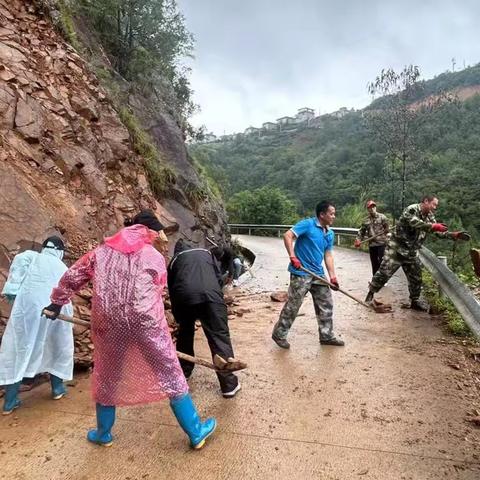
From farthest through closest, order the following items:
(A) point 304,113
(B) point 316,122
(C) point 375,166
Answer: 1. (A) point 304,113
2. (B) point 316,122
3. (C) point 375,166

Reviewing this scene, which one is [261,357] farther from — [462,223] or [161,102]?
[462,223]

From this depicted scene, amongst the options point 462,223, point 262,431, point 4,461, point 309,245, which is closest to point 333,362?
point 309,245

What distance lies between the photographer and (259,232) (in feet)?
91.8

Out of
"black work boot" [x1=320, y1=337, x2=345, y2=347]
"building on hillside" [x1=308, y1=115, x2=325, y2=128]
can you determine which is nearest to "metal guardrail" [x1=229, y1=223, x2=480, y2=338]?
"black work boot" [x1=320, y1=337, x2=345, y2=347]

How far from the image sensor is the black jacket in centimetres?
416

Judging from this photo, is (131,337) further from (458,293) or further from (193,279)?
(458,293)

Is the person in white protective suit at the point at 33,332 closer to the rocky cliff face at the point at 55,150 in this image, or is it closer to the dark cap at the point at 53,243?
the dark cap at the point at 53,243

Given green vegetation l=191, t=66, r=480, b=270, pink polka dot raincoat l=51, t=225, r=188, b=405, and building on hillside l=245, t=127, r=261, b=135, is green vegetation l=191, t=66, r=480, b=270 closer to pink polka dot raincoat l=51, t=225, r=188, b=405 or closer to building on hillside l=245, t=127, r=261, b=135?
pink polka dot raincoat l=51, t=225, r=188, b=405

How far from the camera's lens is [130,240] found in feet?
10.7

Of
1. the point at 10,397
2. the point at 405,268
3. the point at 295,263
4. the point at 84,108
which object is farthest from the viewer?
the point at 84,108

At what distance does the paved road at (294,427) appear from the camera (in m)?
3.06

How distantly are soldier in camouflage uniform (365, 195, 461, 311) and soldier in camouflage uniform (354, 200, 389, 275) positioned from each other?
1.93 m

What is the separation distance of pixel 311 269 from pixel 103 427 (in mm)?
3141

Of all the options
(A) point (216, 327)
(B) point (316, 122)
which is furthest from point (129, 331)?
(B) point (316, 122)
